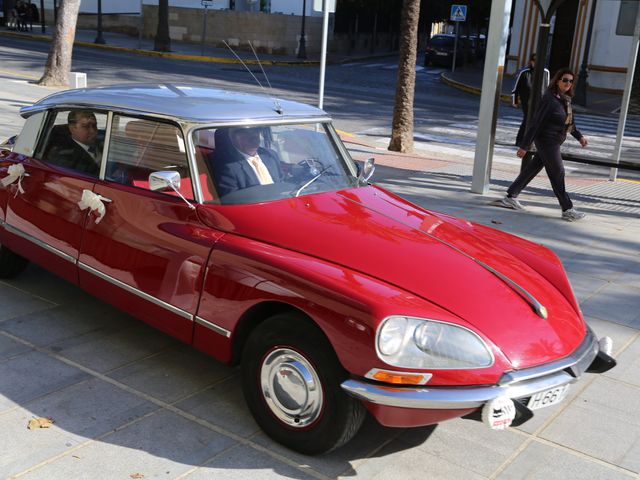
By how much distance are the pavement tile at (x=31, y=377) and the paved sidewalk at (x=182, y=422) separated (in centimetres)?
1

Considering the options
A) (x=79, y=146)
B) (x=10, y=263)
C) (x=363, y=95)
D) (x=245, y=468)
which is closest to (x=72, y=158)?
(x=79, y=146)

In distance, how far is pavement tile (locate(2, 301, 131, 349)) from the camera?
17.3 feet

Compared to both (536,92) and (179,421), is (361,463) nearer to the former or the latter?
(179,421)

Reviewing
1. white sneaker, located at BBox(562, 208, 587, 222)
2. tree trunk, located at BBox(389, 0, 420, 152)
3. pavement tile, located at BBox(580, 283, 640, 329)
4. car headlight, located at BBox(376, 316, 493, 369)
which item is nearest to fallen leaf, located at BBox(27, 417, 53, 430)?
car headlight, located at BBox(376, 316, 493, 369)

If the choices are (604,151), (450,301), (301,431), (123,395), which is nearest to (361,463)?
(301,431)

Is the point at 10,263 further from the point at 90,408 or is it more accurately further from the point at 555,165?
the point at 555,165

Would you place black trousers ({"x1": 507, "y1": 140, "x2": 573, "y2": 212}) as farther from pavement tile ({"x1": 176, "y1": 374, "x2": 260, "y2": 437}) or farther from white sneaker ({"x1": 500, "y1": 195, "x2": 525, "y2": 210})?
pavement tile ({"x1": 176, "y1": 374, "x2": 260, "y2": 437})

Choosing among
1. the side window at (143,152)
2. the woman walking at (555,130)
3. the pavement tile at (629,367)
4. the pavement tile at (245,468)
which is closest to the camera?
the pavement tile at (245,468)

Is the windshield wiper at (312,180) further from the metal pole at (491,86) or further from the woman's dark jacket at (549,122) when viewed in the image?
the metal pole at (491,86)

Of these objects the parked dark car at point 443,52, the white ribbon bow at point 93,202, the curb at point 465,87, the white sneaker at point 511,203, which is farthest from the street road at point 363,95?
the white ribbon bow at point 93,202

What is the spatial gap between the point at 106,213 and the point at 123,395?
47.1 inches

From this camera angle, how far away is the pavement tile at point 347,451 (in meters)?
3.85

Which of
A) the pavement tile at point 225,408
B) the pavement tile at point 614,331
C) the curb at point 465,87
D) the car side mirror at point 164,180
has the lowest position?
the pavement tile at point 225,408

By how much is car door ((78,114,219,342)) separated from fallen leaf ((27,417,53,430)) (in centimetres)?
83
